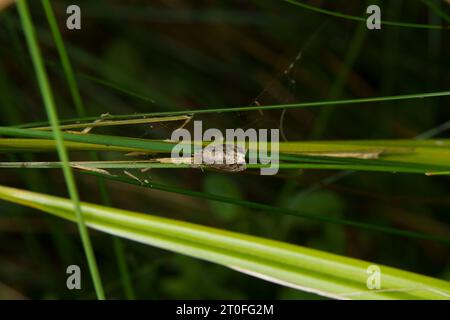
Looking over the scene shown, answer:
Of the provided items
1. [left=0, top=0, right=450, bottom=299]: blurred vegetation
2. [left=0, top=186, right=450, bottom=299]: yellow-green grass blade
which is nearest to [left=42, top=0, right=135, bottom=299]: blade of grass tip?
[left=0, top=186, right=450, bottom=299]: yellow-green grass blade

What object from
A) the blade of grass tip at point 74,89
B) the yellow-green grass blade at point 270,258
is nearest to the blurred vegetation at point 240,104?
the blade of grass tip at point 74,89

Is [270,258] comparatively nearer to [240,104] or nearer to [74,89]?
[74,89]

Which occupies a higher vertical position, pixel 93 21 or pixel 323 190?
pixel 93 21

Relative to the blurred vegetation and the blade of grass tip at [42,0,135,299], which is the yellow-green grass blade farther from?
the blurred vegetation

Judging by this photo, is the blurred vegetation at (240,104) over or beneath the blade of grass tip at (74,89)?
over

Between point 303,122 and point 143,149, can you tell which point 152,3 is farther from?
point 143,149

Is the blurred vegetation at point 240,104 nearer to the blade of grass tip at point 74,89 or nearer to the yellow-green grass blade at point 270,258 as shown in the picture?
the blade of grass tip at point 74,89
